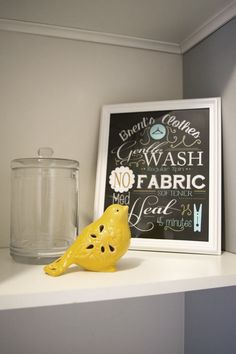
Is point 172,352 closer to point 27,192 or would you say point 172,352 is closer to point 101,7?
point 27,192

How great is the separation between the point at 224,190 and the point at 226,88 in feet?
0.84

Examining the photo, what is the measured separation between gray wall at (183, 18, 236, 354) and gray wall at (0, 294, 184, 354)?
0.06m

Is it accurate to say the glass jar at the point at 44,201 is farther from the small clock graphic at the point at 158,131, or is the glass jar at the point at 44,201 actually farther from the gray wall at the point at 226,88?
the gray wall at the point at 226,88

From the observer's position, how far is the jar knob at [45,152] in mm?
833

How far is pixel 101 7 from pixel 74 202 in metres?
0.48

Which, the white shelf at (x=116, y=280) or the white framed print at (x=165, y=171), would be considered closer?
the white shelf at (x=116, y=280)

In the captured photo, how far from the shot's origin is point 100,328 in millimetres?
937

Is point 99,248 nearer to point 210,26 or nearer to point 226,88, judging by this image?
point 226,88

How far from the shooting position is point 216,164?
2.77 ft

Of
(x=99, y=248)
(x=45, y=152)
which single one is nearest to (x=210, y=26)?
(x=45, y=152)

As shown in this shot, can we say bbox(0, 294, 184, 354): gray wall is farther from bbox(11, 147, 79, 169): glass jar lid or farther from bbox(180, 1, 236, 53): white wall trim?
bbox(180, 1, 236, 53): white wall trim

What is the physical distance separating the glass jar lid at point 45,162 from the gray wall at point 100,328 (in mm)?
373

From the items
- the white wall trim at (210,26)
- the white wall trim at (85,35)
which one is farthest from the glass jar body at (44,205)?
the white wall trim at (210,26)

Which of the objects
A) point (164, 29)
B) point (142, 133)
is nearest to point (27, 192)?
point (142, 133)
